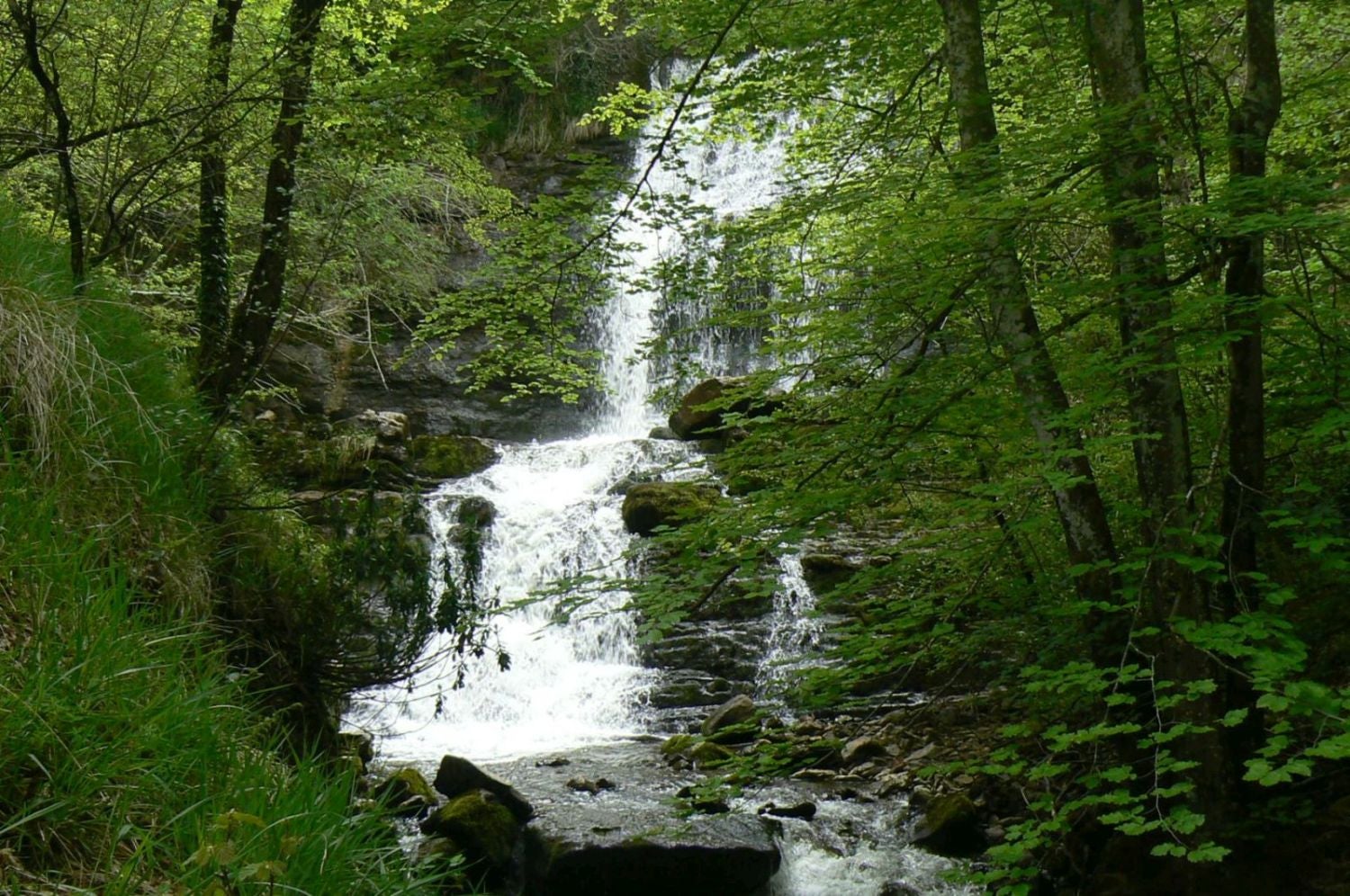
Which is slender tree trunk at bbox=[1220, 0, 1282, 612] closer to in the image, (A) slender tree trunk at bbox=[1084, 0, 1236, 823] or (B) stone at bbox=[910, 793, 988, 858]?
(A) slender tree trunk at bbox=[1084, 0, 1236, 823]

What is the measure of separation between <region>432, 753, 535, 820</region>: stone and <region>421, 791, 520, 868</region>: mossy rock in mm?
215

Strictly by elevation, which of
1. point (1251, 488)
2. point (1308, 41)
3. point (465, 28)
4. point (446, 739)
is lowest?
point (446, 739)

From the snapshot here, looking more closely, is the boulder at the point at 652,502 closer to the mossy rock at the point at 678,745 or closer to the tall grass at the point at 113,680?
the mossy rock at the point at 678,745

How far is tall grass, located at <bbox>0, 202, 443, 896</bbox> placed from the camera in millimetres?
2018

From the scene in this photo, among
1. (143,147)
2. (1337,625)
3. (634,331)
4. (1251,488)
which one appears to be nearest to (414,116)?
(143,147)

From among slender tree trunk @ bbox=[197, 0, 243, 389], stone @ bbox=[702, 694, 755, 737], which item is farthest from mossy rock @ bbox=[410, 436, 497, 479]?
stone @ bbox=[702, 694, 755, 737]

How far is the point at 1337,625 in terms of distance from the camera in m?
4.03

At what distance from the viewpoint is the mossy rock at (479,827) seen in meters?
6.01

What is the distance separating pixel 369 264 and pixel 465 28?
8285mm

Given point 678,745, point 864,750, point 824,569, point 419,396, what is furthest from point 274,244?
point 419,396

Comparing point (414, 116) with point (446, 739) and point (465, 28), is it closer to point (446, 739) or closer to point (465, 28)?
point (465, 28)

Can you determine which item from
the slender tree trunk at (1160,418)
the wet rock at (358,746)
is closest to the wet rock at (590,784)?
the wet rock at (358,746)

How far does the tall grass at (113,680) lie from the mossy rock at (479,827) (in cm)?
254

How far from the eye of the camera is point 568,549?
1262 cm
